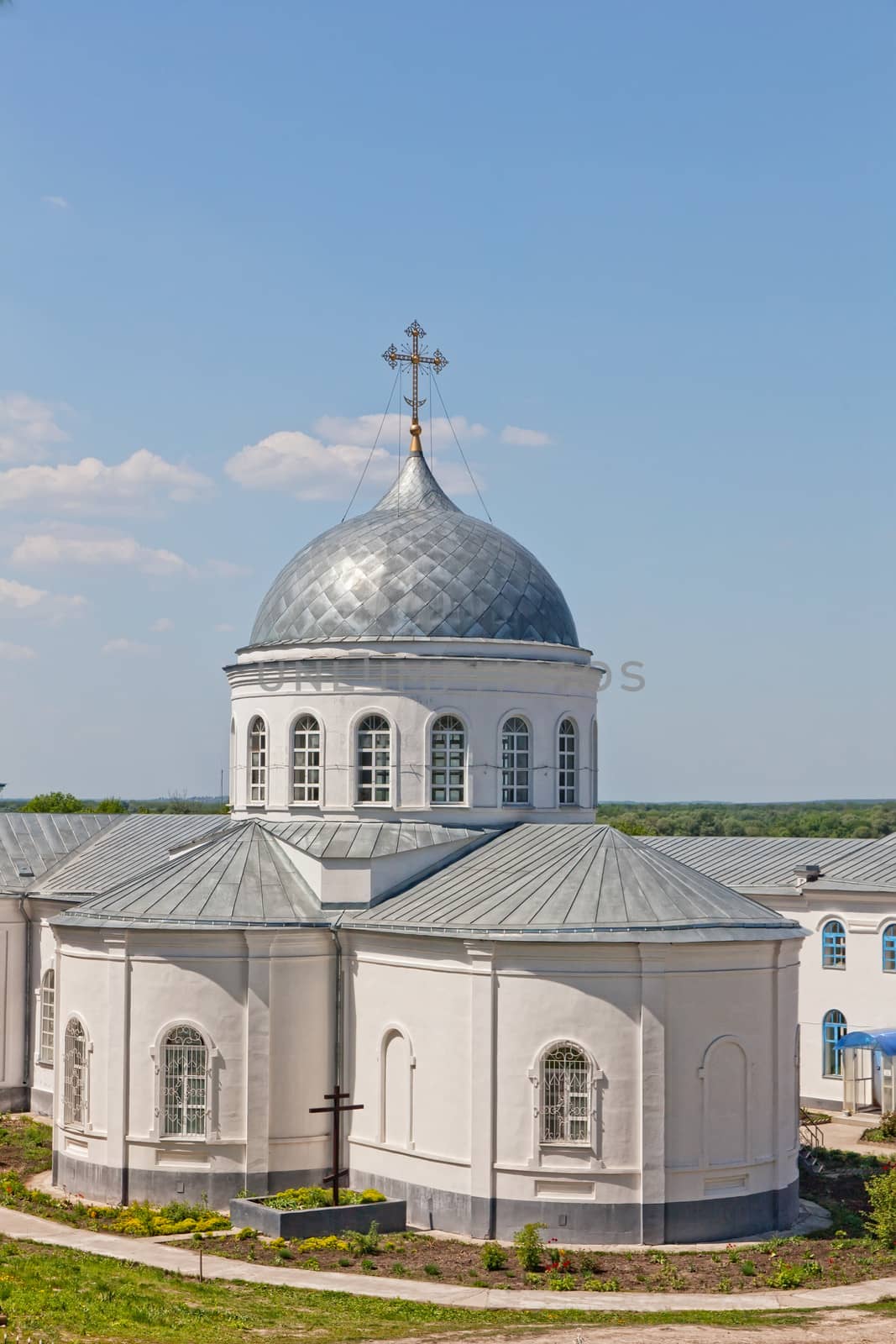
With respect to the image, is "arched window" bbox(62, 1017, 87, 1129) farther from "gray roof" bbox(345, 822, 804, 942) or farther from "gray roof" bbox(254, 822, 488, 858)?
"gray roof" bbox(345, 822, 804, 942)

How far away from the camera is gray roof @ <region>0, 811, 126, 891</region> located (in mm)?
36656

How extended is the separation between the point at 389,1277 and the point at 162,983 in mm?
6826

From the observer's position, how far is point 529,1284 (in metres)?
21.9

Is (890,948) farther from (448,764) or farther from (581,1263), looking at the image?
(581,1263)

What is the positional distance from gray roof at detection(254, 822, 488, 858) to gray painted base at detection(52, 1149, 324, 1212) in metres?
5.47

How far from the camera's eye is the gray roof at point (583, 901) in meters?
24.7

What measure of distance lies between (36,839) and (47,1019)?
4.94 m

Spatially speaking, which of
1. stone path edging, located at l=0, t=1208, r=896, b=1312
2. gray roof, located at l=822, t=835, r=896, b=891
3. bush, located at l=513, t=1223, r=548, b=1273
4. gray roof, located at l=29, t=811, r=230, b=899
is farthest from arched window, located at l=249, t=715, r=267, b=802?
gray roof, located at l=822, t=835, r=896, b=891

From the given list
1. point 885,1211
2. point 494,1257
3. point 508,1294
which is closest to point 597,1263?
point 494,1257

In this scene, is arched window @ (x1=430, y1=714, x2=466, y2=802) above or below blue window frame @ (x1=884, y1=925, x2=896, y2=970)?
above

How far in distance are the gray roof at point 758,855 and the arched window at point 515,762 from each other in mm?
7291

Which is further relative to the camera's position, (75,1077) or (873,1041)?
(873,1041)

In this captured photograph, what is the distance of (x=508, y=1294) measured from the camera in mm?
21484

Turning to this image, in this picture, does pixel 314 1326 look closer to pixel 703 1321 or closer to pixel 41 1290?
pixel 41 1290
